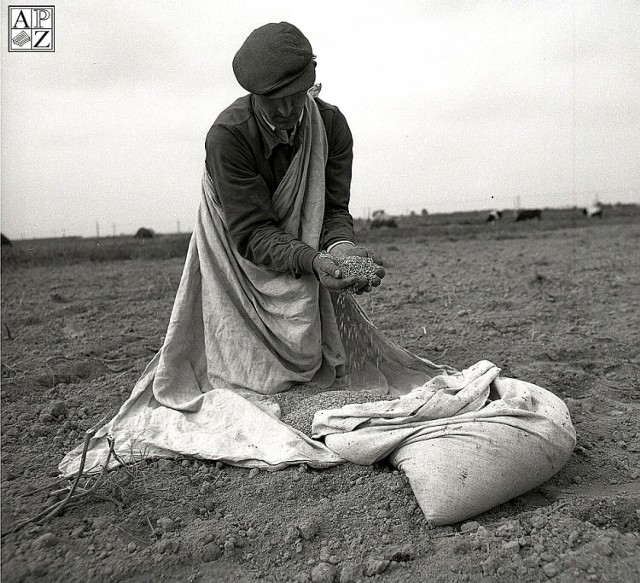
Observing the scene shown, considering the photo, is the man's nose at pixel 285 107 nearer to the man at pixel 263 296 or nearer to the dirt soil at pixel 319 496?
the man at pixel 263 296

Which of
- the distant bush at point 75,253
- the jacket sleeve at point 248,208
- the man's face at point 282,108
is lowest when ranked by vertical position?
the distant bush at point 75,253

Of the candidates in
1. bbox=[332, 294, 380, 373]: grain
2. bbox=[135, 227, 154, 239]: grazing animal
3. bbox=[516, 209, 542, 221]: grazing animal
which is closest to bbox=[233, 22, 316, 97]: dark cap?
bbox=[332, 294, 380, 373]: grain

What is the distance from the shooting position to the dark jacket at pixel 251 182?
2.84 m

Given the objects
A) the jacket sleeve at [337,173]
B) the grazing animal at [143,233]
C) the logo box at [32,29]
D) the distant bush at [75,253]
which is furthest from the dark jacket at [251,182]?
the grazing animal at [143,233]

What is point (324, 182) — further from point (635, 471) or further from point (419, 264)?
point (419, 264)

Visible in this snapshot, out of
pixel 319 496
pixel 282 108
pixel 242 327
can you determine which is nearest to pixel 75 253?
pixel 242 327

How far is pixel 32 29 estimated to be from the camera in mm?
2912

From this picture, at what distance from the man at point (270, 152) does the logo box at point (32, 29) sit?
2.73 feet

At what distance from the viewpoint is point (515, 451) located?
2340 millimetres

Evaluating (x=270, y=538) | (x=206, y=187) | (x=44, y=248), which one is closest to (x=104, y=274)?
(x=44, y=248)

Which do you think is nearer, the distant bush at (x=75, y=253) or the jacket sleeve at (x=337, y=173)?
the jacket sleeve at (x=337, y=173)

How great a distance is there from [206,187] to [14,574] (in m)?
1.74

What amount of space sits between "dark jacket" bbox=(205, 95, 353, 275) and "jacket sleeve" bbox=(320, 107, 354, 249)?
147mm

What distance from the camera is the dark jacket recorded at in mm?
2844
